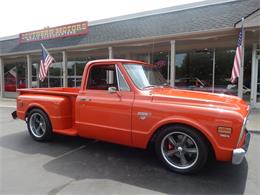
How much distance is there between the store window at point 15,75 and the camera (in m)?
19.7

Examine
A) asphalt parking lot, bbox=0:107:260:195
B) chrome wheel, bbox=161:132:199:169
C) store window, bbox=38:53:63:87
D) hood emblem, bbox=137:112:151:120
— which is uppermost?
store window, bbox=38:53:63:87

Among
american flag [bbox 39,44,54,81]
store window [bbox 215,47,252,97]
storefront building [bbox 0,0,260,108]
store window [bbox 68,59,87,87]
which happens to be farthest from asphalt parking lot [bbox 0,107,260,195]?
store window [bbox 68,59,87,87]

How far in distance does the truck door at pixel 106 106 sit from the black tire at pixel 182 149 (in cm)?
69

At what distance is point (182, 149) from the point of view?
3.68 meters

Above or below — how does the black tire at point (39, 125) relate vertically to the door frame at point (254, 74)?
below

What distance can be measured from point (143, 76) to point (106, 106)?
100 centimetres

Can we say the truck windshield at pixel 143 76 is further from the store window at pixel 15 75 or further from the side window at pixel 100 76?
the store window at pixel 15 75

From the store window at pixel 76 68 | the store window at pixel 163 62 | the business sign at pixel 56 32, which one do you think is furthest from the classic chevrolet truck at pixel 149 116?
the store window at pixel 76 68

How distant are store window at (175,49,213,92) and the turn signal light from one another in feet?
30.1

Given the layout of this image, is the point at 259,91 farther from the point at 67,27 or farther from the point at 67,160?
the point at 67,27

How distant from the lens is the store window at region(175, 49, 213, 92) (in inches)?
465

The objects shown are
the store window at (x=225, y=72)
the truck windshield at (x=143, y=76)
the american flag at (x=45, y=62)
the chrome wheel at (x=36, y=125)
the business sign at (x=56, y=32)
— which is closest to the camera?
the truck windshield at (x=143, y=76)

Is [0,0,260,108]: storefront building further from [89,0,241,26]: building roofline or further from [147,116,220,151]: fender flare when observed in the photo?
[147,116,220,151]: fender flare

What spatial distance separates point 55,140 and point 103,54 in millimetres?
10283
